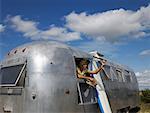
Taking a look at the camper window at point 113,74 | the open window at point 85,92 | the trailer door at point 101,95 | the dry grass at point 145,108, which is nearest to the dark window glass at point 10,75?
the open window at point 85,92

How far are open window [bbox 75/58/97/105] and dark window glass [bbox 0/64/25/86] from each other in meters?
1.83

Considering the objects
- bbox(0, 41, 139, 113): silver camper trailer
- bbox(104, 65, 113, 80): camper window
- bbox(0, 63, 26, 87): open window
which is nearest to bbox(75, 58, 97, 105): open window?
bbox(0, 41, 139, 113): silver camper trailer

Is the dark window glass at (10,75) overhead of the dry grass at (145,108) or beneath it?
overhead

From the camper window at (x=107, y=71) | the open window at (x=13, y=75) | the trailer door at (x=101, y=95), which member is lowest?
the trailer door at (x=101, y=95)

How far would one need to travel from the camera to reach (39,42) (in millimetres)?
8828

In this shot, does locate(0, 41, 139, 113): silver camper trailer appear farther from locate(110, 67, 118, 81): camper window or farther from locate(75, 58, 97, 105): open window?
locate(110, 67, 118, 81): camper window

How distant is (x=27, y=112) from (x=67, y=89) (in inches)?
50.9

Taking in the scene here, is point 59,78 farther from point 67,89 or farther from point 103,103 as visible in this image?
point 103,103

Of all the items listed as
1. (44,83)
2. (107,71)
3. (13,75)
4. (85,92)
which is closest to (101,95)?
(85,92)

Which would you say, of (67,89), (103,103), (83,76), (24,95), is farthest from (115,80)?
(24,95)

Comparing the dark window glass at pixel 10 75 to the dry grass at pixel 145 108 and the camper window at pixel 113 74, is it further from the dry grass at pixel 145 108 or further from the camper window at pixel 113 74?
the dry grass at pixel 145 108

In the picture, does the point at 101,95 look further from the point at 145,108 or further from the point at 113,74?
the point at 145,108

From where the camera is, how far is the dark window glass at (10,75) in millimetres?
8266

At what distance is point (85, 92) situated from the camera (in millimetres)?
8680
